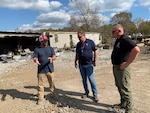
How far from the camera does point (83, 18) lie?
58.3 m

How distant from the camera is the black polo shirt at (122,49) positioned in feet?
16.1

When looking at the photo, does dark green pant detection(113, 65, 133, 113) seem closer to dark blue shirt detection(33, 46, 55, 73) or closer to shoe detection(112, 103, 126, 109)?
shoe detection(112, 103, 126, 109)

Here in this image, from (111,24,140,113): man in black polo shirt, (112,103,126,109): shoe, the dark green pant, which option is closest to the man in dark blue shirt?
(112,103,126,109): shoe

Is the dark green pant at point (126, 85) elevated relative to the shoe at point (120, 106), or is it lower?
elevated

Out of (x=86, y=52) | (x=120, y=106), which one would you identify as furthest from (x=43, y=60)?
(x=120, y=106)

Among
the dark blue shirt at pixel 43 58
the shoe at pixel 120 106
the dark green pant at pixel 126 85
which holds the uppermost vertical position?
the dark blue shirt at pixel 43 58

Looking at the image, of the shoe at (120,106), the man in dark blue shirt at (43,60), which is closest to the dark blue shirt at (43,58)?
the man in dark blue shirt at (43,60)

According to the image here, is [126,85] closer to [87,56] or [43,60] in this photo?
[87,56]

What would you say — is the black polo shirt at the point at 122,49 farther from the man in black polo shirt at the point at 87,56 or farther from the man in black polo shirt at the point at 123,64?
the man in black polo shirt at the point at 87,56

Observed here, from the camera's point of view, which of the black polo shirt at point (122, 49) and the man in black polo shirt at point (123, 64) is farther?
the man in black polo shirt at point (123, 64)

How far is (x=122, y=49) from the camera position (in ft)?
16.7

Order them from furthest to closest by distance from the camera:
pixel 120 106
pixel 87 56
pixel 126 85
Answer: pixel 87 56
pixel 120 106
pixel 126 85

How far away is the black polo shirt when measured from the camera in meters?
4.92

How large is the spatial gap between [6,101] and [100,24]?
5161 cm
